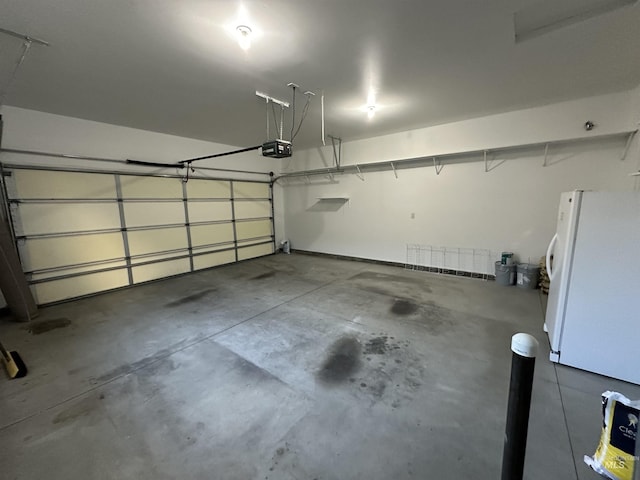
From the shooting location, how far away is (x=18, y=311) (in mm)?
3615

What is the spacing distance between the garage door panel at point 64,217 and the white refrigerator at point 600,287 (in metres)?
6.73

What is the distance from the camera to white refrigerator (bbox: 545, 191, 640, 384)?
6.81 feet

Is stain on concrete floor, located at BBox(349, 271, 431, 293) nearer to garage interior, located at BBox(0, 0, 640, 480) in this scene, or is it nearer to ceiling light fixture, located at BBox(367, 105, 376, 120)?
garage interior, located at BBox(0, 0, 640, 480)

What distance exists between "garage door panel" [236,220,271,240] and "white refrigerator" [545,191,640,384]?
21.5 ft

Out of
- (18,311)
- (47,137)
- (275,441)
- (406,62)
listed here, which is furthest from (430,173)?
(18,311)

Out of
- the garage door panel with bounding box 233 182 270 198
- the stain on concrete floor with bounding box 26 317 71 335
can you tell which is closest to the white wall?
the garage door panel with bounding box 233 182 270 198

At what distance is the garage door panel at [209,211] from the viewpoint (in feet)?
20.0

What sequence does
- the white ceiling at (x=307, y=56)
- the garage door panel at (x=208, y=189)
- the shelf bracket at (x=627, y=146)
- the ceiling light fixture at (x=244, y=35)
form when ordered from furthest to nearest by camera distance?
the garage door panel at (x=208, y=189) → the shelf bracket at (x=627, y=146) → the ceiling light fixture at (x=244, y=35) → the white ceiling at (x=307, y=56)

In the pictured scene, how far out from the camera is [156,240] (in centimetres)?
547

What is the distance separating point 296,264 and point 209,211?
2.57 meters

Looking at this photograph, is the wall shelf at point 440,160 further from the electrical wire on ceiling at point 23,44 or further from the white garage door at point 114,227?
the electrical wire on ceiling at point 23,44

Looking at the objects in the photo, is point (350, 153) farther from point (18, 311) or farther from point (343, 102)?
point (18, 311)

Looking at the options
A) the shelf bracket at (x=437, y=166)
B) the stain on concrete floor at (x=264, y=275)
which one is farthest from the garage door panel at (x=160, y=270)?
the shelf bracket at (x=437, y=166)

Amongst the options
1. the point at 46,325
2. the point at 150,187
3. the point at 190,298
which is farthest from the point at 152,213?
the point at 46,325
